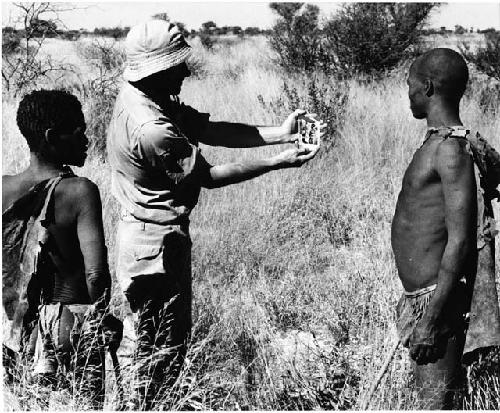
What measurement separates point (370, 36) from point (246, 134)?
10645 millimetres

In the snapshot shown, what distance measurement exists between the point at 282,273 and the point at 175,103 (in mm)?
2170

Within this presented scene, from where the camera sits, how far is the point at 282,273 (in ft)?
16.9

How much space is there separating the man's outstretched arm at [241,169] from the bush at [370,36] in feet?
34.6

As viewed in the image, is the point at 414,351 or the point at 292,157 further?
the point at 292,157

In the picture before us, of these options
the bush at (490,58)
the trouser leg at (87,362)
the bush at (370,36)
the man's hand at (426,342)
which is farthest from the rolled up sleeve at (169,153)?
the bush at (370,36)

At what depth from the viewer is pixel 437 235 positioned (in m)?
2.67

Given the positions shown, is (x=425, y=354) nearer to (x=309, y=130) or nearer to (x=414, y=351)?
(x=414, y=351)

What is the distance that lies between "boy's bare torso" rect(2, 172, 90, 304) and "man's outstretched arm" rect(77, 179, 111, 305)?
19 mm

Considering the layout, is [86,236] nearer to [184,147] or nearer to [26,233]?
[26,233]

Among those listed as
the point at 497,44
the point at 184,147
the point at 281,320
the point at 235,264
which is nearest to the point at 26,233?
the point at 184,147

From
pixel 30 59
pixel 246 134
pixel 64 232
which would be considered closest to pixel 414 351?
pixel 64 232

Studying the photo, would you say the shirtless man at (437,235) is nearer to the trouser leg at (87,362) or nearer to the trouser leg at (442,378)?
the trouser leg at (442,378)

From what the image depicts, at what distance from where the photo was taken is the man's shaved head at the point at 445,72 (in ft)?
8.87

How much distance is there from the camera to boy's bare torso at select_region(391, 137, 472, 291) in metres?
2.64
